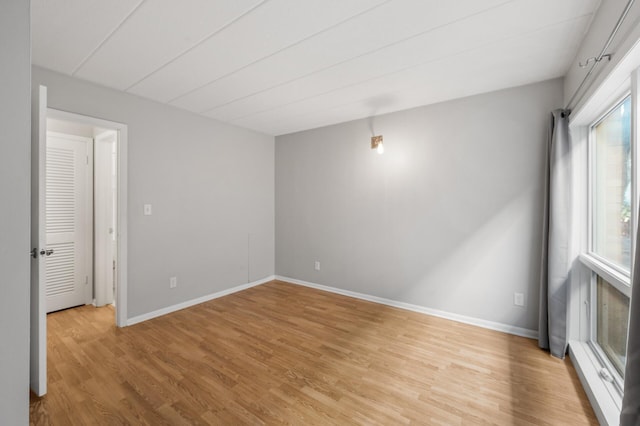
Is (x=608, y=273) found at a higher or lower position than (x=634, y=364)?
higher

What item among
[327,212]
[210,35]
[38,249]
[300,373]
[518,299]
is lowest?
[300,373]

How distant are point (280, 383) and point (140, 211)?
7.64 feet

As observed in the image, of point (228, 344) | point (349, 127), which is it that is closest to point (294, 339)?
point (228, 344)

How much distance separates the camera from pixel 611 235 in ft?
6.39

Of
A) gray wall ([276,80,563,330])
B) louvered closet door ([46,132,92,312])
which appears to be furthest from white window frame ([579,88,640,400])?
louvered closet door ([46,132,92,312])

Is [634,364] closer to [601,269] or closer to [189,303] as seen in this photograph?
[601,269]

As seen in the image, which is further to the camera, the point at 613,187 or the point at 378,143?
the point at 378,143

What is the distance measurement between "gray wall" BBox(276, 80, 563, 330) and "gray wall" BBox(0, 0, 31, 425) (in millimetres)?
3191

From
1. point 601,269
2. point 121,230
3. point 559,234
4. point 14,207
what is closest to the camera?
point 14,207

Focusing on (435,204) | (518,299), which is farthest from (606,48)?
(518,299)

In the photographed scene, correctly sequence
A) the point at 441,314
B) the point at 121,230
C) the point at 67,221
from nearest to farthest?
the point at 121,230 → the point at 441,314 → the point at 67,221

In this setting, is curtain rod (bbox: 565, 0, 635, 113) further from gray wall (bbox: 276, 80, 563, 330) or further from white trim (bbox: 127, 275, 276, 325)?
white trim (bbox: 127, 275, 276, 325)

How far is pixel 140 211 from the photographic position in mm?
3021

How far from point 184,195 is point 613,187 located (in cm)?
401
